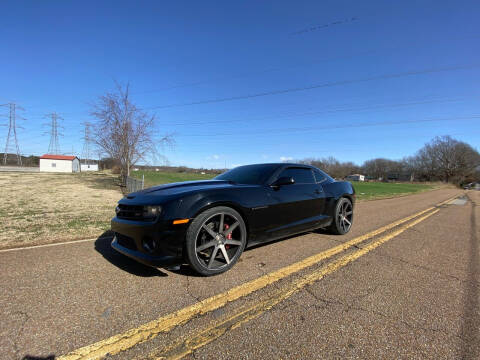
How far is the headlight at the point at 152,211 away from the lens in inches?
95.8

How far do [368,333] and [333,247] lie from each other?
2.03 m

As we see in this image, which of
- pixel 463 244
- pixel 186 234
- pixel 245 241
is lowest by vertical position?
pixel 463 244

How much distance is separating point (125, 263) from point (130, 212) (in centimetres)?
75

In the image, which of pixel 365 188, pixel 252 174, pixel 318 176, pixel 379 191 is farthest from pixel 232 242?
pixel 365 188

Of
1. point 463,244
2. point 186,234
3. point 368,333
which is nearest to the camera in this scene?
point 368,333

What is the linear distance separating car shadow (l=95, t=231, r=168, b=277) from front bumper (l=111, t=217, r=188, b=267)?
32cm

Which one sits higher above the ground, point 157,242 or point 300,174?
point 300,174

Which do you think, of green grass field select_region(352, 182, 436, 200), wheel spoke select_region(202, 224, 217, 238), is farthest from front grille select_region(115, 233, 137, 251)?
green grass field select_region(352, 182, 436, 200)

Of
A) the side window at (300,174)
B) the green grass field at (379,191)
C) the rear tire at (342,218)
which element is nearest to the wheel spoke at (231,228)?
the side window at (300,174)

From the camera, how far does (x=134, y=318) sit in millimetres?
1857

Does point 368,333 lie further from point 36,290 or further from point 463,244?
point 463,244

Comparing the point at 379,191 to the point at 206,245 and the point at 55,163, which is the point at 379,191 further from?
the point at 55,163

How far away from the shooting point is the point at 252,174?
3729 mm

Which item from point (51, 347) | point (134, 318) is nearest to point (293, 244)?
point (134, 318)
